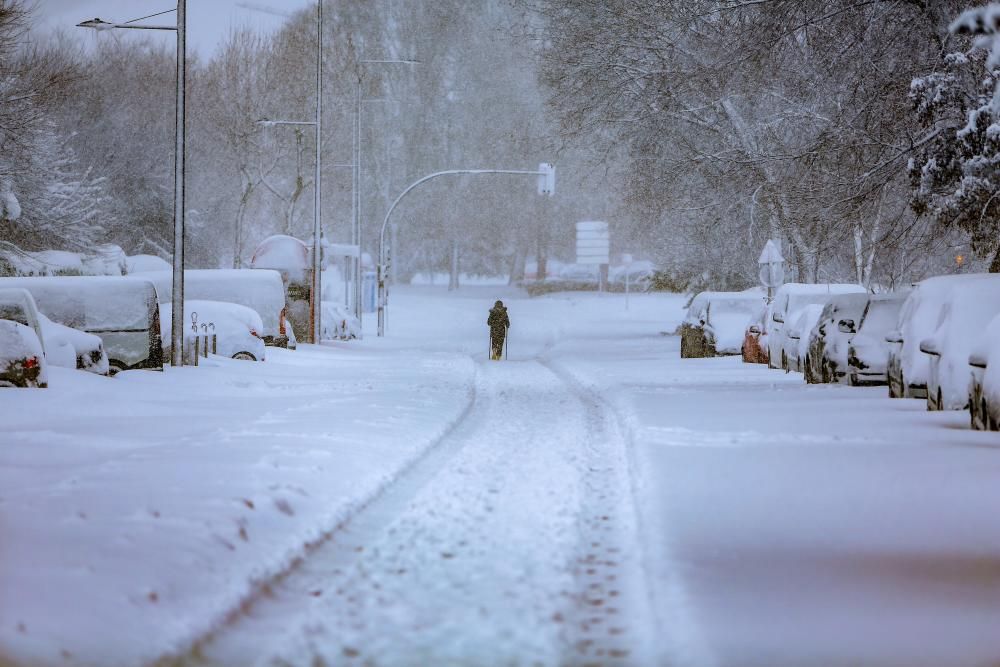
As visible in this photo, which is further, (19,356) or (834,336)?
(834,336)

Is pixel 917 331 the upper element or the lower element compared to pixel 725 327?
upper

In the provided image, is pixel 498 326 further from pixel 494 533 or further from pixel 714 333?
pixel 494 533

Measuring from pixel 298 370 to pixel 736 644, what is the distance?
21524mm

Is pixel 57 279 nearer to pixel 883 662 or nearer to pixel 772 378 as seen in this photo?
pixel 772 378

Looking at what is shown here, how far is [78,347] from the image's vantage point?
2025 centimetres

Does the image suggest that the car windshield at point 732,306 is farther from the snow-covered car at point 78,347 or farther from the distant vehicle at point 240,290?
the snow-covered car at point 78,347

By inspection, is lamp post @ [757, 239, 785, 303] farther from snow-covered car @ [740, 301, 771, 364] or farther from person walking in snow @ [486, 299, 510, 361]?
person walking in snow @ [486, 299, 510, 361]

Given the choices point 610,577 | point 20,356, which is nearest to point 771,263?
point 20,356

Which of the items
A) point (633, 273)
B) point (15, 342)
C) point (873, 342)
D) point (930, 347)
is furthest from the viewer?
point (633, 273)

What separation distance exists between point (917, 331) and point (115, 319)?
12026 mm

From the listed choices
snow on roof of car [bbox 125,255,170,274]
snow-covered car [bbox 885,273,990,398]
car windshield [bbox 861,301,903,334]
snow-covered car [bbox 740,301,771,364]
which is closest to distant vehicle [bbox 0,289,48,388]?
snow-covered car [bbox 885,273,990,398]

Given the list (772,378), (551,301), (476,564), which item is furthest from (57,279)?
(551,301)

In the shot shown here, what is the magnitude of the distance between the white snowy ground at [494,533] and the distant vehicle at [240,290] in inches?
496

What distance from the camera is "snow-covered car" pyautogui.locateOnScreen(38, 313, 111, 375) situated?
2008 centimetres
